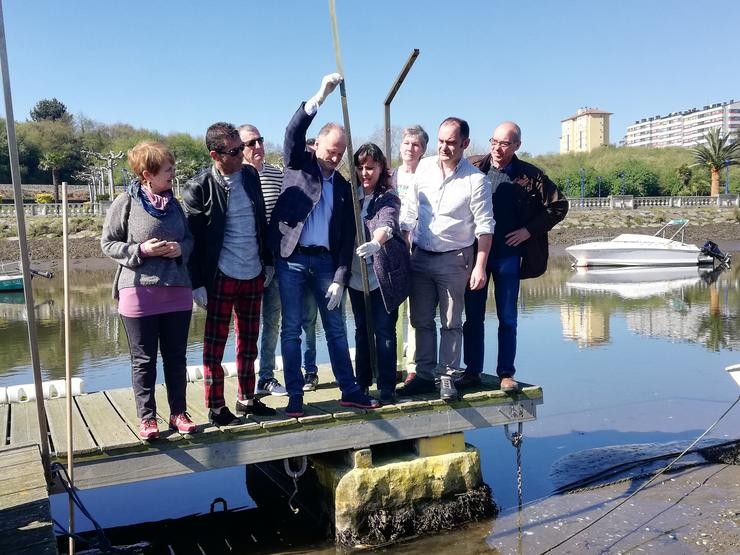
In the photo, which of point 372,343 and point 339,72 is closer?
point 339,72

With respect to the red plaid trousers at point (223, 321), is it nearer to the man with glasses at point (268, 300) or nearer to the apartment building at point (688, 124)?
A: the man with glasses at point (268, 300)

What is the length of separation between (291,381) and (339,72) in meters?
2.13

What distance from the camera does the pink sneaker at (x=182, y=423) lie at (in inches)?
195

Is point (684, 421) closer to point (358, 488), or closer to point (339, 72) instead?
point (358, 488)

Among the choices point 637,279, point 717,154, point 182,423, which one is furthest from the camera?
point 717,154

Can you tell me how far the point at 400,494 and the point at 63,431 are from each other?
2376 mm

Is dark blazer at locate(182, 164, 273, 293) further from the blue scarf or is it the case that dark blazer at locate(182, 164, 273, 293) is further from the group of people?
the blue scarf

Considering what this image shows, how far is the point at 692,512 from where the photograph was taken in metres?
6.00

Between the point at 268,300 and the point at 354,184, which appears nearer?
the point at 354,184

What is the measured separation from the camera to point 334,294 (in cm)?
520

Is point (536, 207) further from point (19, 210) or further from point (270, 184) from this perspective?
point (19, 210)

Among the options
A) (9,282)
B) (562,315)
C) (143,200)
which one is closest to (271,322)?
(143,200)

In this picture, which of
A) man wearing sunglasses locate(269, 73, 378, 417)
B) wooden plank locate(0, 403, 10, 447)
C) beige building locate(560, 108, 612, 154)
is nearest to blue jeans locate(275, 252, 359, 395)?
man wearing sunglasses locate(269, 73, 378, 417)

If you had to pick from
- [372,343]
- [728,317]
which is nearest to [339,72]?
[372,343]
